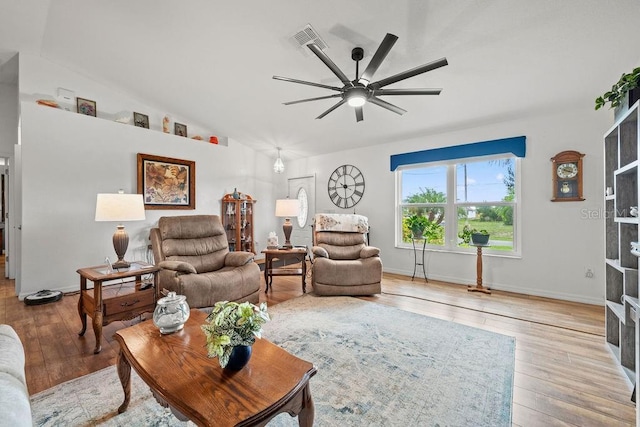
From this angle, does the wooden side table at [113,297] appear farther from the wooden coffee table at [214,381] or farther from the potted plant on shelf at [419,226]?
the potted plant on shelf at [419,226]

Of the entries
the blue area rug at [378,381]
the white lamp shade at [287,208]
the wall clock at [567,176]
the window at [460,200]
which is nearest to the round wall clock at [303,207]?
the white lamp shade at [287,208]

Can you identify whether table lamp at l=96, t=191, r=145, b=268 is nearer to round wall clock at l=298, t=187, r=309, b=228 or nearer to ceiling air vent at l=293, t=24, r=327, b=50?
ceiling air vent at l=293, t=24, r=327, b=50

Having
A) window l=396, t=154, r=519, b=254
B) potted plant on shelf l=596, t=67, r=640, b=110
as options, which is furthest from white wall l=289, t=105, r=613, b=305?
potted plant on shelf l=596, t=67, r=640, b=110

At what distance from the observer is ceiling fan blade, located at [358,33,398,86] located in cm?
185

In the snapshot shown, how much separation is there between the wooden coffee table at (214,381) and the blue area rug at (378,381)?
0.98 feet

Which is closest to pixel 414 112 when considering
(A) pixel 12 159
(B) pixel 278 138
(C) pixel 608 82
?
(C) pixel 608 82

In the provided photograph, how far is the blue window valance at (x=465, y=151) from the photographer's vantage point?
368 centimetres

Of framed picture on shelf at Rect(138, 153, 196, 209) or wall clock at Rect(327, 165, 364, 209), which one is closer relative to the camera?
framed picture on shelf at Rect(138, 153, 196, 209)

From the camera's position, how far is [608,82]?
9.09 ft

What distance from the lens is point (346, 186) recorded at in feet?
18.0

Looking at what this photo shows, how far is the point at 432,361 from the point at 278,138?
14.4ft

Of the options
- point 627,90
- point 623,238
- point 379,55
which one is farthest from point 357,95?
point 623,238

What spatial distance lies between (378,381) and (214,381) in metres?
1.10

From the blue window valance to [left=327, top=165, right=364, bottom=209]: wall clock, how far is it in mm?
764
